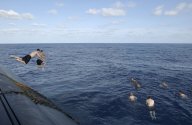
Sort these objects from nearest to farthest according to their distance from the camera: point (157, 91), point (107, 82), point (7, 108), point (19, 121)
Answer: point (19, 121) → point (7, 108) → point (157, 91) → point (107, 82)

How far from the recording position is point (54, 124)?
10445 millimetres

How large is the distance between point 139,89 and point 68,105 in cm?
1180

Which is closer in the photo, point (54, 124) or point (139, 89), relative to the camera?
point (54, 124)

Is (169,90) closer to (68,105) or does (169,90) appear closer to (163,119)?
(163,119)

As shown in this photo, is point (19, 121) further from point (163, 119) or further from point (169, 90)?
point (169, 90)

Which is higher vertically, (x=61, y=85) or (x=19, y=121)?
(x=19, y=121)

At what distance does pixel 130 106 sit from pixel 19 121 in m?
15.3

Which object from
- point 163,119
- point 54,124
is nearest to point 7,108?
point 54,124

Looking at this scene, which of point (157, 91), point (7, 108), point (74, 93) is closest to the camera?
point (7, 108)

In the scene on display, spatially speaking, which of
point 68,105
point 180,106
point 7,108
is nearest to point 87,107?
point 68,105

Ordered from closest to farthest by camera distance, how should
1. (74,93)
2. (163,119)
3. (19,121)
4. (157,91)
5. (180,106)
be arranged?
(19,121)
(163,119)
(180,106)
(74,93)
(157,91)

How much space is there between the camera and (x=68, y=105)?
21609mm

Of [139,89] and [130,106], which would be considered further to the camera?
[139,89]

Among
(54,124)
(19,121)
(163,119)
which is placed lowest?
(163,119)
